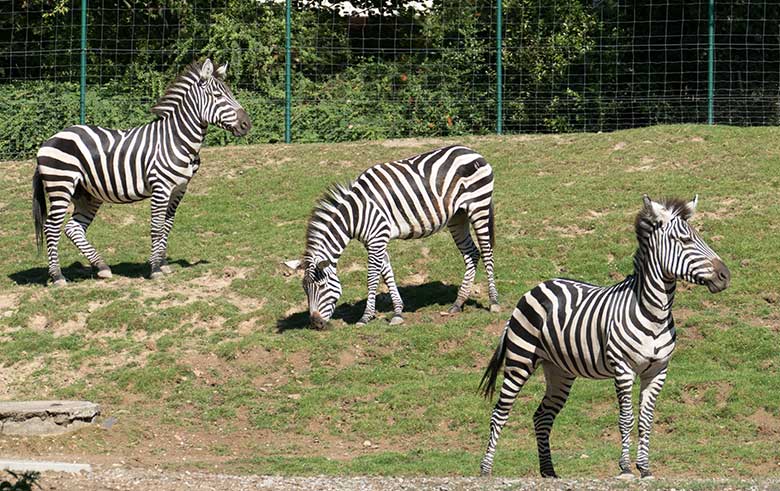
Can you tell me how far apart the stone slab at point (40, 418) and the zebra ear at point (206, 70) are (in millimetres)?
6645

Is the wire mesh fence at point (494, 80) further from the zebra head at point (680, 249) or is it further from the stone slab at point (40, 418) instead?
the zebra head at point (680, 249)

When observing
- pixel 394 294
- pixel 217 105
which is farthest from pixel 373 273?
pixel 217 105

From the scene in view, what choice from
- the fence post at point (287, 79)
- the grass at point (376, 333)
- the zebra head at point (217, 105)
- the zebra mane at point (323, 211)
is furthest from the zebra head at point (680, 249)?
the fence post at point (287, 79)

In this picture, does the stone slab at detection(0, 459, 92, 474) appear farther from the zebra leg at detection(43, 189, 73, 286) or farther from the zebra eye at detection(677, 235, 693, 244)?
the zebra leg at detection(43, 189, 73, 286)

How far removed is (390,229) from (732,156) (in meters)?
8.36

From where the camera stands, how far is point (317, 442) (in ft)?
46.2

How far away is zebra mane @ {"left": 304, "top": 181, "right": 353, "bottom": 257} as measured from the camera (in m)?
16.9

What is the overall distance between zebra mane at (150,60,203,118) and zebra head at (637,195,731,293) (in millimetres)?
9504

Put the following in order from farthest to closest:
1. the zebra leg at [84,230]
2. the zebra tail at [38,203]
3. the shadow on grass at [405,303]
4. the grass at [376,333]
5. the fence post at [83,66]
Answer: the fence post at [83,66], the zebra leg at [84,230], the zebra tail at [38,203], the shadow on grass at [405,303], the grass at [376,333]

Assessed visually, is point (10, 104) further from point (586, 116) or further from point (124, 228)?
point (586, 116)

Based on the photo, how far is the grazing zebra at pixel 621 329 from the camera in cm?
1135

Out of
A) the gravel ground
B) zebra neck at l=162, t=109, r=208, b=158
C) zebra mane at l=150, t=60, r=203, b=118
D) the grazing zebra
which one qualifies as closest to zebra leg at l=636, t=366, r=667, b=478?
the grazing zebra

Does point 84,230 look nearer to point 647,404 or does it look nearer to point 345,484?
point 345,484

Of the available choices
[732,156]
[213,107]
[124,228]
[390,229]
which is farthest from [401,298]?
[732,156]
